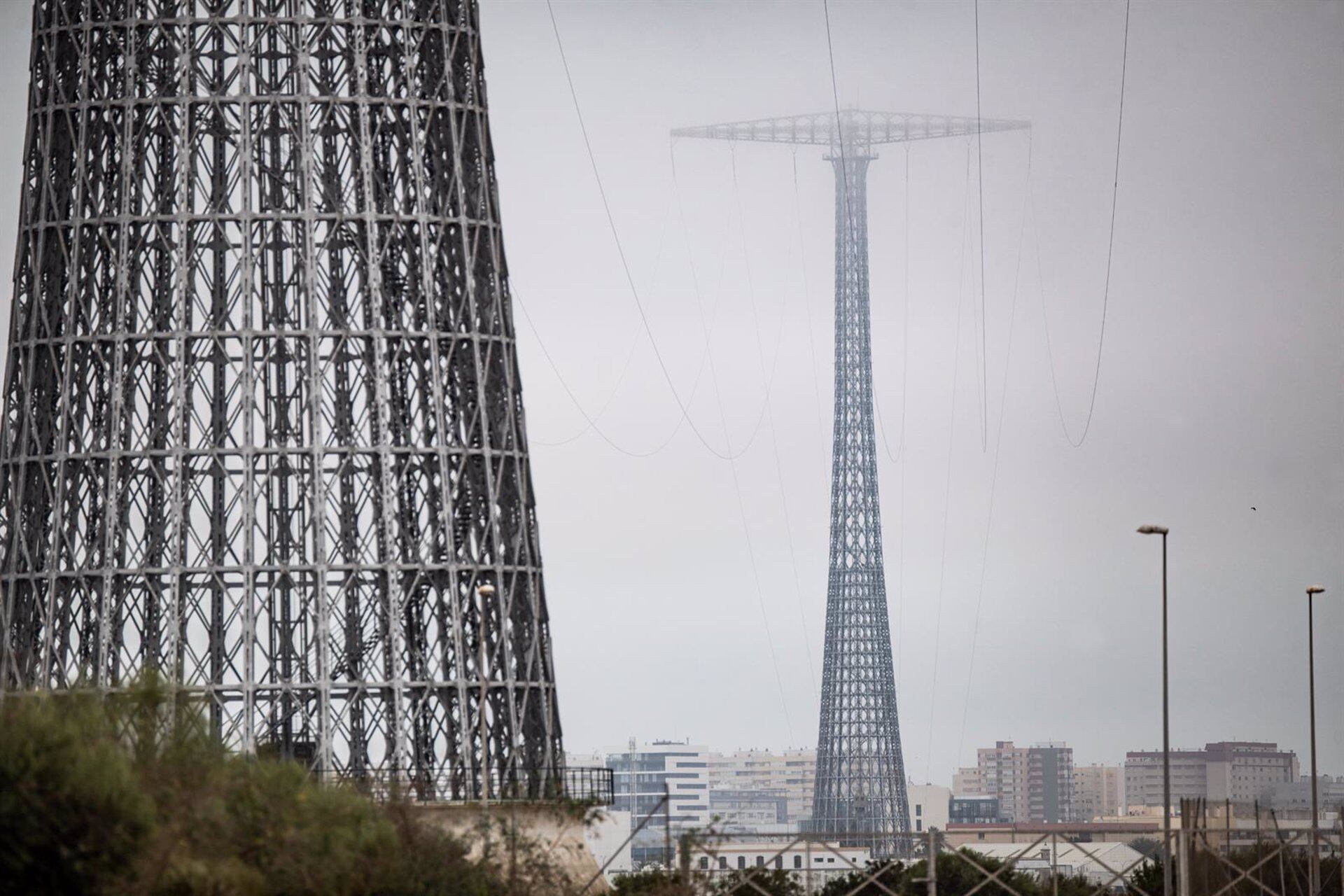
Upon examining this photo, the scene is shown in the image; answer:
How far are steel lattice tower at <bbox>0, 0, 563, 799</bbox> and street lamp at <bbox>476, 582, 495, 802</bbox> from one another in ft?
0.86

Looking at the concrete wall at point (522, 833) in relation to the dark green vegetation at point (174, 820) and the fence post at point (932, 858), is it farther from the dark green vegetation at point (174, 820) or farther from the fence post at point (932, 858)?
the fence post at point (932, 858)

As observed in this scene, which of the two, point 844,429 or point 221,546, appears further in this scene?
point 844,429

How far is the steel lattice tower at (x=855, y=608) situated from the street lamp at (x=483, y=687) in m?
122

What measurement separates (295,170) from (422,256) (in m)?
3.60

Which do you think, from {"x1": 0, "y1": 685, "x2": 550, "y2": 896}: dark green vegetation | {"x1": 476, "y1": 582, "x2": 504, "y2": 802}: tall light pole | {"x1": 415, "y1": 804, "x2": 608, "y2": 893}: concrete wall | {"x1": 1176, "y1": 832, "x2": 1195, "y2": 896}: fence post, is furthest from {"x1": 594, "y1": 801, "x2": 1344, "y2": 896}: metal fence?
{"x1": 0, "y1": 685, "x2": 550, "y2": 896}: dark green vegetation

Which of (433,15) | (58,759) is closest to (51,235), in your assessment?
(433,15)

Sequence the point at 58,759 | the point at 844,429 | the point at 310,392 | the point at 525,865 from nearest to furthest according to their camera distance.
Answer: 1. the point at 58,759
2. the point at 525,865
3. the point at 310,392
4. the point at 844,429

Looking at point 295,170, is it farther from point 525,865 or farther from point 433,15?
point 525,865

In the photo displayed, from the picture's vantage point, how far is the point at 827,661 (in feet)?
628

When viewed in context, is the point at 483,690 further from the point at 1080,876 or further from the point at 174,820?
the point at 1080,876

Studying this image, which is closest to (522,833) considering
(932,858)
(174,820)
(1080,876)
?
(932,858)

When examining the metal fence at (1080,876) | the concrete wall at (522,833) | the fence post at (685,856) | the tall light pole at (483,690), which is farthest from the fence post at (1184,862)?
the tall light pole at (483,690)

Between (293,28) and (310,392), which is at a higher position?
(293,28)

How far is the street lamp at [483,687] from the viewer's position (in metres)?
62.1
